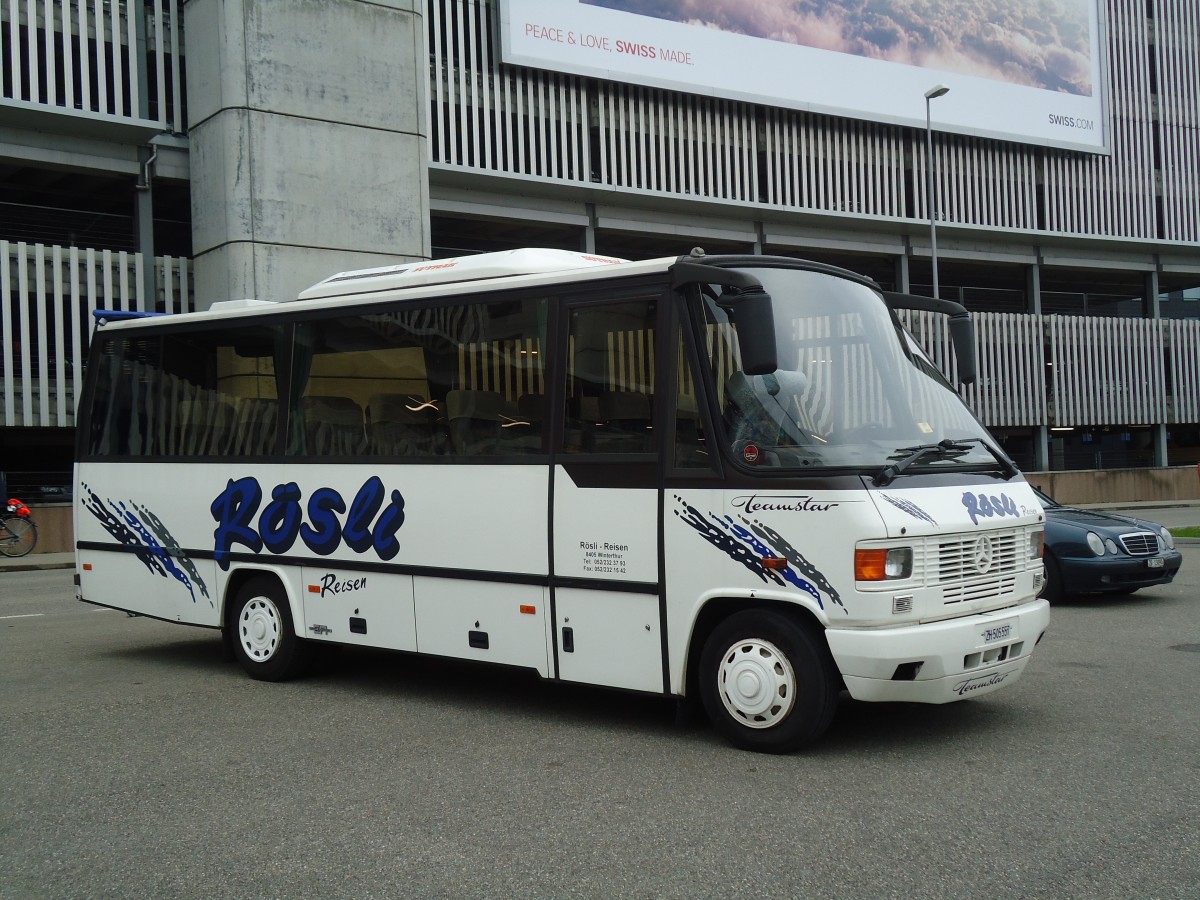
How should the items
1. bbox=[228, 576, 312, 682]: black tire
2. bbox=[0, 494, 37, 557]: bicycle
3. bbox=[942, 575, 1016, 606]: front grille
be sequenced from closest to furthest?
1. bbox=[942, 575, 1016, 606]: front grille
2. bbox=[228, 576, 312, 682]: black tire
3. bbox=[0, 494, 37, 557]: bicycle

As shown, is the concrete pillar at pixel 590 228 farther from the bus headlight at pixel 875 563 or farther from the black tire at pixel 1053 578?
the bus headlight at pixel 875 563

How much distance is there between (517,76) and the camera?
31.8 meters

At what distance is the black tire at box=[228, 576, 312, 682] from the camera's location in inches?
342

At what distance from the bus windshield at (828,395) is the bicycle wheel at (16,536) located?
19460 millimetres

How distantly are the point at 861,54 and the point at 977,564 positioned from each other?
34.1 metres

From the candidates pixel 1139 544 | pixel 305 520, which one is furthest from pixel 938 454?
pixel 1139 544

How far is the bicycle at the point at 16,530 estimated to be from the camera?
21.9 m

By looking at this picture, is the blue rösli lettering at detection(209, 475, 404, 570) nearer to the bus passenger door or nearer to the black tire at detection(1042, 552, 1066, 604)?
the bus passenger door

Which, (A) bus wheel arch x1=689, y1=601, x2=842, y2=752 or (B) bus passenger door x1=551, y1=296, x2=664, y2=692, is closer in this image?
(A) bus wheel arch x1=689, y1=601, x2=842, y2=752

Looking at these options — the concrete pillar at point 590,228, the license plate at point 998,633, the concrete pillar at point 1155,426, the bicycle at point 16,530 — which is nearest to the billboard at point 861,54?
the concrete pillar at point 590,228

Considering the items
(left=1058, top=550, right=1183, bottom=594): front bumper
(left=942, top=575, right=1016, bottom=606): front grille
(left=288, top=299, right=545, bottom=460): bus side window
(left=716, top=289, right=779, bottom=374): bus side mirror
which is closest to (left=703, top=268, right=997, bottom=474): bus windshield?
(left=716, top=289, right=779, bottom=374): bus side mirror

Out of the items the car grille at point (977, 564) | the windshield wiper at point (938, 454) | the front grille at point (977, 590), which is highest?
the windshield wiper at point (938, 454)

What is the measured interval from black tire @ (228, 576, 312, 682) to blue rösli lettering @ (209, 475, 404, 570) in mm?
325

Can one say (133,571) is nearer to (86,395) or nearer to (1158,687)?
(86,395)
